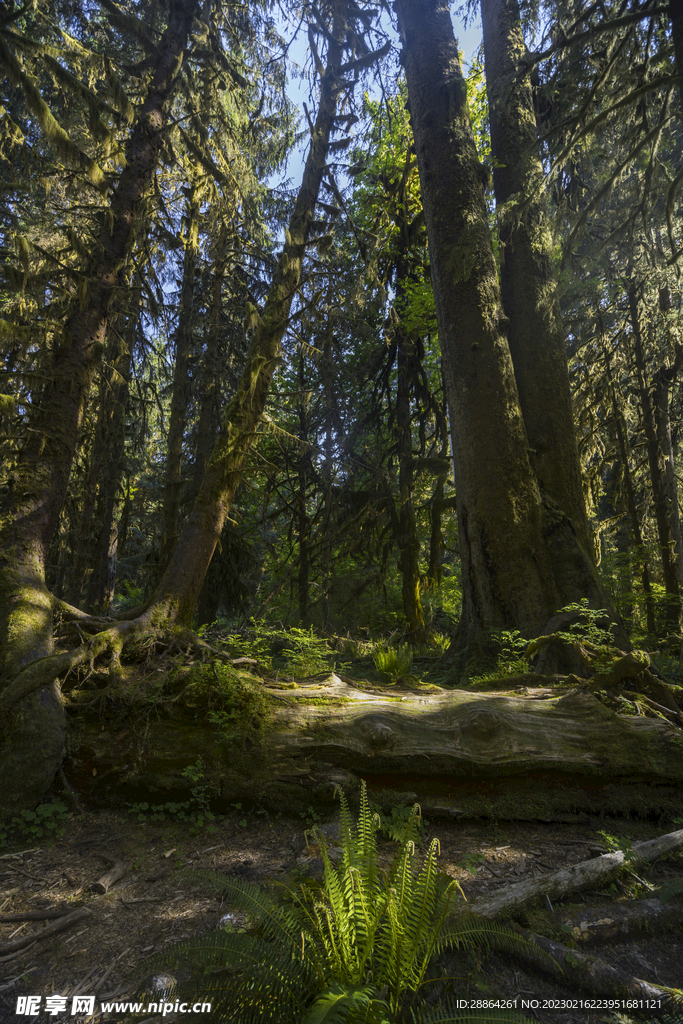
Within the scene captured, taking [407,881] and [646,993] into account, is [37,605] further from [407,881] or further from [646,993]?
[646,993]

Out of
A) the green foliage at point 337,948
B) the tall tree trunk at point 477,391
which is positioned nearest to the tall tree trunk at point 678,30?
the tall tree trunk at point 477,391

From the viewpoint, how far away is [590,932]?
2.25 m

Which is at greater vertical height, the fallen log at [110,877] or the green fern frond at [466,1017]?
the green fern frond at [466,1017]

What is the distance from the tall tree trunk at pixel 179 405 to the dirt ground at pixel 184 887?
5.25m

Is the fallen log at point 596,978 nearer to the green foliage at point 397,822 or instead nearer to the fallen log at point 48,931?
the green foliage at point 397,822

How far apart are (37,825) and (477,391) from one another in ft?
19.1

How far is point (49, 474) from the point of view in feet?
16.1

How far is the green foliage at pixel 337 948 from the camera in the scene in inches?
67.0

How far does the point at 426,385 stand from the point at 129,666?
8.96 m

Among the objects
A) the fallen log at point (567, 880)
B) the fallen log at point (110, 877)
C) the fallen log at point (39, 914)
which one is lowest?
the fallen log at point (39, 914)

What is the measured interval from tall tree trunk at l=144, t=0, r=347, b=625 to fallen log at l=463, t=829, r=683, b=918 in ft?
11.7

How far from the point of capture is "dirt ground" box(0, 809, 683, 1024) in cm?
200

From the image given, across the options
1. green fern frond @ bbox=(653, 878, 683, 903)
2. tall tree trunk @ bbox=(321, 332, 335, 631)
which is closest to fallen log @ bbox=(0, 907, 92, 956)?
green fern frond @ bbox=(653, 878, 683, 903)

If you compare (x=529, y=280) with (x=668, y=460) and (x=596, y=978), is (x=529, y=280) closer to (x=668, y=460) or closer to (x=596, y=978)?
(x=668, y=460)
